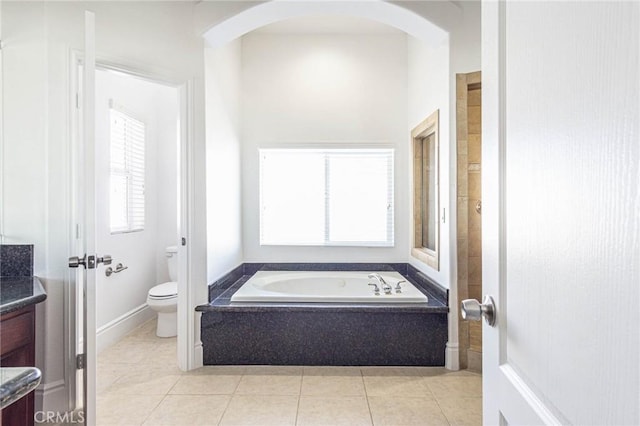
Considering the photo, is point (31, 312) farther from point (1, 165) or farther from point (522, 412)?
point (522, 412)

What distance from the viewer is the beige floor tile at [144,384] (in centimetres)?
225

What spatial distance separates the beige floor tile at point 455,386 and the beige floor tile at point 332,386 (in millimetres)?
484

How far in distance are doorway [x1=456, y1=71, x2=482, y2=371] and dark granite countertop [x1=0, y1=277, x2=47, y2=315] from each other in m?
2.56

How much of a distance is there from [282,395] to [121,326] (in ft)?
6.16

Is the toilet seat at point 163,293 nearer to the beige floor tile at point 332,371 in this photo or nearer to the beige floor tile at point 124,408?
the beige floor tile at point 124,408

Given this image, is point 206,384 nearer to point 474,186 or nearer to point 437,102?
point 474,186

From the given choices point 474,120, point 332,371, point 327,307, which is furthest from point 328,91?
point 332,371

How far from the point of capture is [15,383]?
0.56 m

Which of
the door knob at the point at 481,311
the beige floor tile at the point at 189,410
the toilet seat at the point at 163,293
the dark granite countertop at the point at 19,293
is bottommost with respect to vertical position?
the beige floor tile at the point at 189,410

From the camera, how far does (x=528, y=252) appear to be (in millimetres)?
654

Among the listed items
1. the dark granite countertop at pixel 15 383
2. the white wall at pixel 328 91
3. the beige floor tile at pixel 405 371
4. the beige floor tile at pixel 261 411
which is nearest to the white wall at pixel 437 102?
the white wall at pixel 328 91

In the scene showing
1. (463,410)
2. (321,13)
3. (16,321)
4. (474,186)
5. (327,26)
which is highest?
(327,26)

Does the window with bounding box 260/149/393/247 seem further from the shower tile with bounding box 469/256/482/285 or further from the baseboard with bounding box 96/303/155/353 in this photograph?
the baseboard with bounding box 96/303/155/353

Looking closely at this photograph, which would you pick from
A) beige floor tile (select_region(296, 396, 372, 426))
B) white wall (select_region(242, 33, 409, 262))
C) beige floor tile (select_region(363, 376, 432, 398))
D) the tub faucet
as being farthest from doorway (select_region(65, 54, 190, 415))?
the tub faucet
